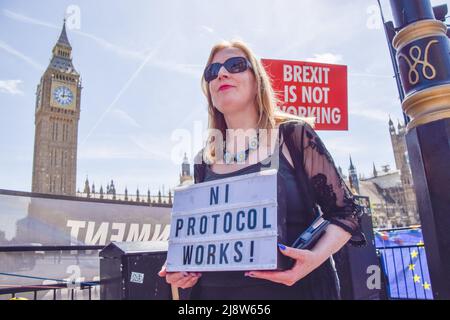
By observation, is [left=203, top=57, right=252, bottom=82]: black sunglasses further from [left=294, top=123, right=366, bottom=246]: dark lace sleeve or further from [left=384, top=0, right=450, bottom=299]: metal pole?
[left=384, top=0, right=450, bottom=299]: metal pole

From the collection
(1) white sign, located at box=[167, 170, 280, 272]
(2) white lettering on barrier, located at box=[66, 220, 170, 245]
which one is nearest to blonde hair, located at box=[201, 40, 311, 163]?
(1) white sign, located at box=[167, 170, 280, 272]

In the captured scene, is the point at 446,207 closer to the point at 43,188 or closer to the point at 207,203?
the point at 207,203

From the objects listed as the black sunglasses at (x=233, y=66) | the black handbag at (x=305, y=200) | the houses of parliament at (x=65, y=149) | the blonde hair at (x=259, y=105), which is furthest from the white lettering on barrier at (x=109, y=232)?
the houses of parliament at (x=65, y=149)

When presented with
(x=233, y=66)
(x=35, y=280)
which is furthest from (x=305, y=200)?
(x=35, y=280)

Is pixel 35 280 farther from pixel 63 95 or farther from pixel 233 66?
pixel 63 95

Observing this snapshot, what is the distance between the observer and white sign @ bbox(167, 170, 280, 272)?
4.17 feet

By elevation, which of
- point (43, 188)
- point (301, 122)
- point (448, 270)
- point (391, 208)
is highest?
point (43, 188)

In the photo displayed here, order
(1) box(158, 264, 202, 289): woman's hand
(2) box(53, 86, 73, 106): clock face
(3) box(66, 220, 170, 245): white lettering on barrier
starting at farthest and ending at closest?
(2) box(53, 86, 73, 106): clock face → (3) box(66, 220, 170, 245): white lettering on barrier → (1) box(158, 264, 202, 289): woman's hand

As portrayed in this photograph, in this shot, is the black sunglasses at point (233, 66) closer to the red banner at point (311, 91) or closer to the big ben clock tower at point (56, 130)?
the red banner at point (311, 91)

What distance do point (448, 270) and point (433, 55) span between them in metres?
1.06

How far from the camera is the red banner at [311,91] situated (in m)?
5.02

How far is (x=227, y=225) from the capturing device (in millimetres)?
1408

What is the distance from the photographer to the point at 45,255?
16.7 feet

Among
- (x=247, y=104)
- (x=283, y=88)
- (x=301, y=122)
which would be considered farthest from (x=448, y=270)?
(x=283, y=88)
